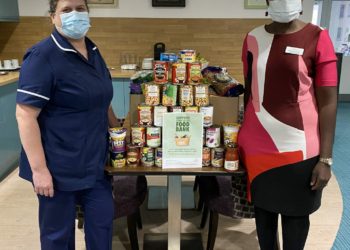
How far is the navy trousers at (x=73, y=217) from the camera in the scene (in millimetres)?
1566

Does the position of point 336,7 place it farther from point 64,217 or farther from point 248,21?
point 64,217

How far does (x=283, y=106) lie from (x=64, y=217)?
1060mm

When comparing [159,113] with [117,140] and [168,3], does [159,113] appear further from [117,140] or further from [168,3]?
[168,3]

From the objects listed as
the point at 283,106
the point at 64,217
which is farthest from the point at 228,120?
the point at 64,217

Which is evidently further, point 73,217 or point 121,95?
point 121,95

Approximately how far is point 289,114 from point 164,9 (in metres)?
3.25

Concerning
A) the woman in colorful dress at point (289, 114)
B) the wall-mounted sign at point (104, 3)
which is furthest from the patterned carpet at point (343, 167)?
the wall-mounted sign at point (104, 3)

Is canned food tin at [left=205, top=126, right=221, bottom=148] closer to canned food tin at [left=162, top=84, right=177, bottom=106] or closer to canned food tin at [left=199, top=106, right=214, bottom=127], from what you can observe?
canned food tin at [left=199, top=106, right=214, bottom=127]

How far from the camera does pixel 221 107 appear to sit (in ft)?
6.15

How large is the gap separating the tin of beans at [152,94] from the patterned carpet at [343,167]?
1.56 metres

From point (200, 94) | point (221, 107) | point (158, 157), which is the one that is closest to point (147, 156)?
point (158, 157)

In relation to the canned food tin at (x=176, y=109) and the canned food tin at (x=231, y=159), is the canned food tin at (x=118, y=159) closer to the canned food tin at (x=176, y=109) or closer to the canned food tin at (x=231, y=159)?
the canned food tin at (x=176, y=109)

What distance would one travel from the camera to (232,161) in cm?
160

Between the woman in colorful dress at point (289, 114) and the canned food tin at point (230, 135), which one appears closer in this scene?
the woman in colorful dress at point (289, 114)
